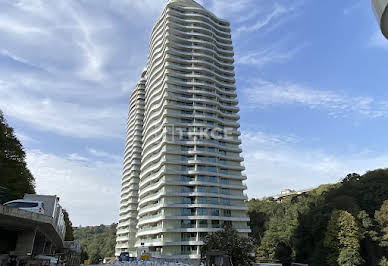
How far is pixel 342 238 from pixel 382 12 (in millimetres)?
61389

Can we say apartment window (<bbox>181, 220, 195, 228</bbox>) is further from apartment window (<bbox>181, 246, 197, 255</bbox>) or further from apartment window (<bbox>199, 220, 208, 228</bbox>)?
apartment window (<bbox>181, 246, 197, 255</bbox>)

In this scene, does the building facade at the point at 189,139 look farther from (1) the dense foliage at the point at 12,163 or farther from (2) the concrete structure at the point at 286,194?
(2) the concrete structure at the point at 286,194

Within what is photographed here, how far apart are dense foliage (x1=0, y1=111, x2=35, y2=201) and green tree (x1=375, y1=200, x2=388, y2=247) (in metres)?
65.5

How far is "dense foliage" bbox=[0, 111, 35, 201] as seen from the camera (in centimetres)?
4744

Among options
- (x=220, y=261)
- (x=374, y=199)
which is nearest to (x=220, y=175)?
(x=374, y=199)

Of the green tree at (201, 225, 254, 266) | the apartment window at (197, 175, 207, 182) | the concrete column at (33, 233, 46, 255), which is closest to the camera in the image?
the concrete column at (33, 233, 46, 255)

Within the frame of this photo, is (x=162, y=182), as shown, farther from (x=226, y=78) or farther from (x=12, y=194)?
(x=226, y=78)

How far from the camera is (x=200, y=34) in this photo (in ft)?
277

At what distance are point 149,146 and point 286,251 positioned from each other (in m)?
46.6

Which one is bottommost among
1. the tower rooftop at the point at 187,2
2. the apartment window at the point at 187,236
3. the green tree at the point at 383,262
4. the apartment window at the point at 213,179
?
the green tree at the point at 383,262

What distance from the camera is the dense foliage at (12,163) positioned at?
47438 mm

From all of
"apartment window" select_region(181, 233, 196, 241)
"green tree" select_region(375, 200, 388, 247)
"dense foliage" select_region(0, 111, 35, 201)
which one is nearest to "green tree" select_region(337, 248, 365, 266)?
"green tree" select_region(375, 200, 388, 247)

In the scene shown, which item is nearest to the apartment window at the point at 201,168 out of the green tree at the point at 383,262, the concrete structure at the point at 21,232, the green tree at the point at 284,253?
the green tree at the point at 284,253

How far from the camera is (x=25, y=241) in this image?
20.6 m
